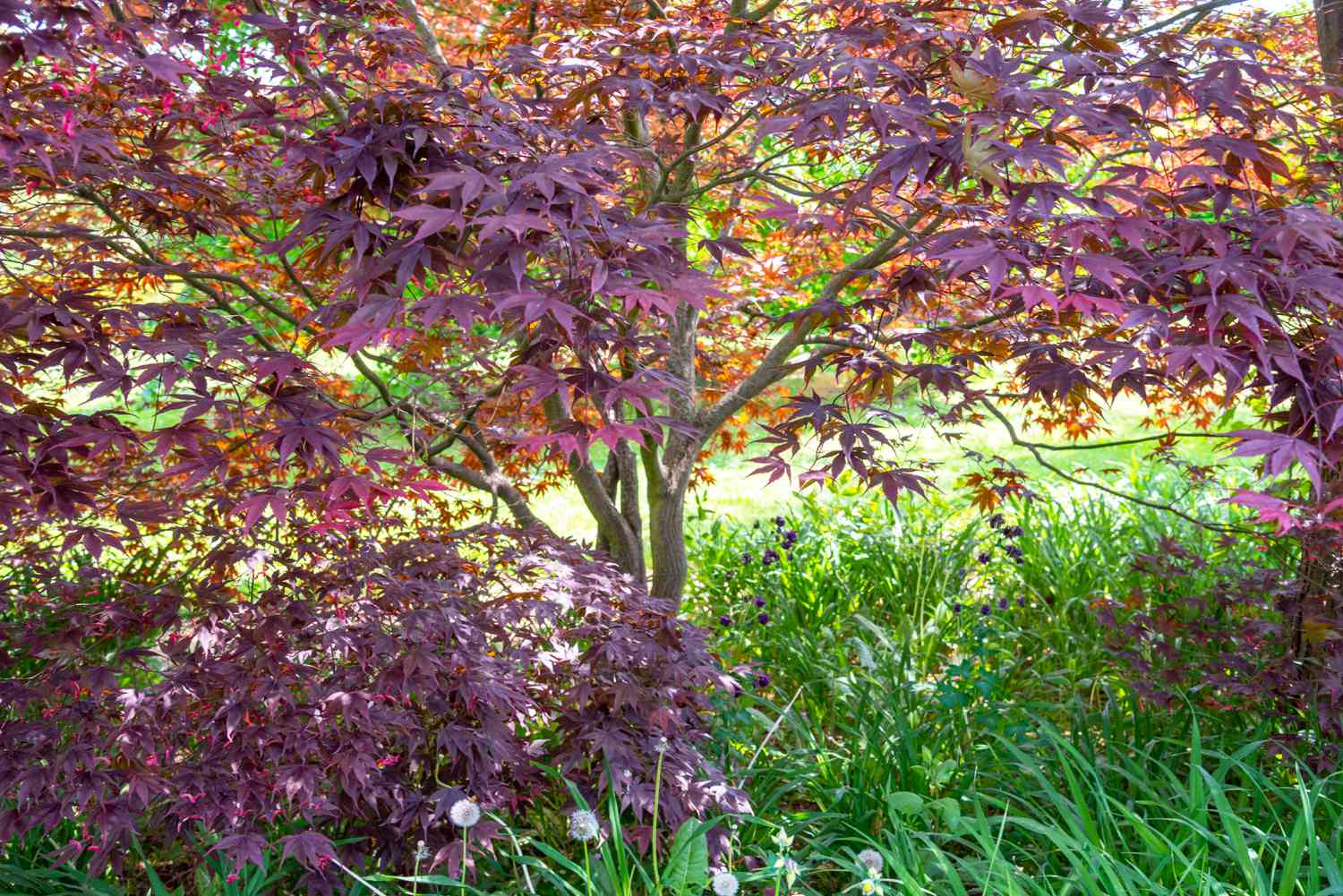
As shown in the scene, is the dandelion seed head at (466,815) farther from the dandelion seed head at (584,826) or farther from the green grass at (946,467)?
the green grass at (946,467)

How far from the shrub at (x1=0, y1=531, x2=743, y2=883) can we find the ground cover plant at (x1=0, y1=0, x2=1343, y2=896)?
2cm

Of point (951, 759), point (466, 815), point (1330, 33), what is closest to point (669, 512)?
point (951, 759)

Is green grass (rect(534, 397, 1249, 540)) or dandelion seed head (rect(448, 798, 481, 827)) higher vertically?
green grass (rect(534, 397, 1249, 540))

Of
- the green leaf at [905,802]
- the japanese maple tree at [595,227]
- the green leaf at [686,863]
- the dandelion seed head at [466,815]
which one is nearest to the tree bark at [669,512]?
the japanese maple tree at [595,227]

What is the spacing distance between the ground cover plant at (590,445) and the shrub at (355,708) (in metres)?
0.02

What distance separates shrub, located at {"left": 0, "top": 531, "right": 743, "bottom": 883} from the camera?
7.27 feet

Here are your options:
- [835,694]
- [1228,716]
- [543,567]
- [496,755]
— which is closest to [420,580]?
[543,567]

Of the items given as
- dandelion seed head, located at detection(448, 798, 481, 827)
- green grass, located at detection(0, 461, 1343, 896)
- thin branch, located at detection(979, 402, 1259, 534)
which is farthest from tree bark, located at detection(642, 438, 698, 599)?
dandelion seed head, located at detection(448, 798, 481, 827)

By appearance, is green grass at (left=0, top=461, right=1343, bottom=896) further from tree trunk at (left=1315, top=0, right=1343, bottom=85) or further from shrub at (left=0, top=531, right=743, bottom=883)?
tree trunk at (left=1315, top=0, right=1343, bottom=85)

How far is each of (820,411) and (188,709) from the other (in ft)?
5.64

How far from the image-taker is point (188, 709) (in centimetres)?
245

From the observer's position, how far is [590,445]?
2312mm

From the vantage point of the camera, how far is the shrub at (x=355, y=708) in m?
2.22

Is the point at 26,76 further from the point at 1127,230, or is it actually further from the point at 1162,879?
the point at 1162,879
